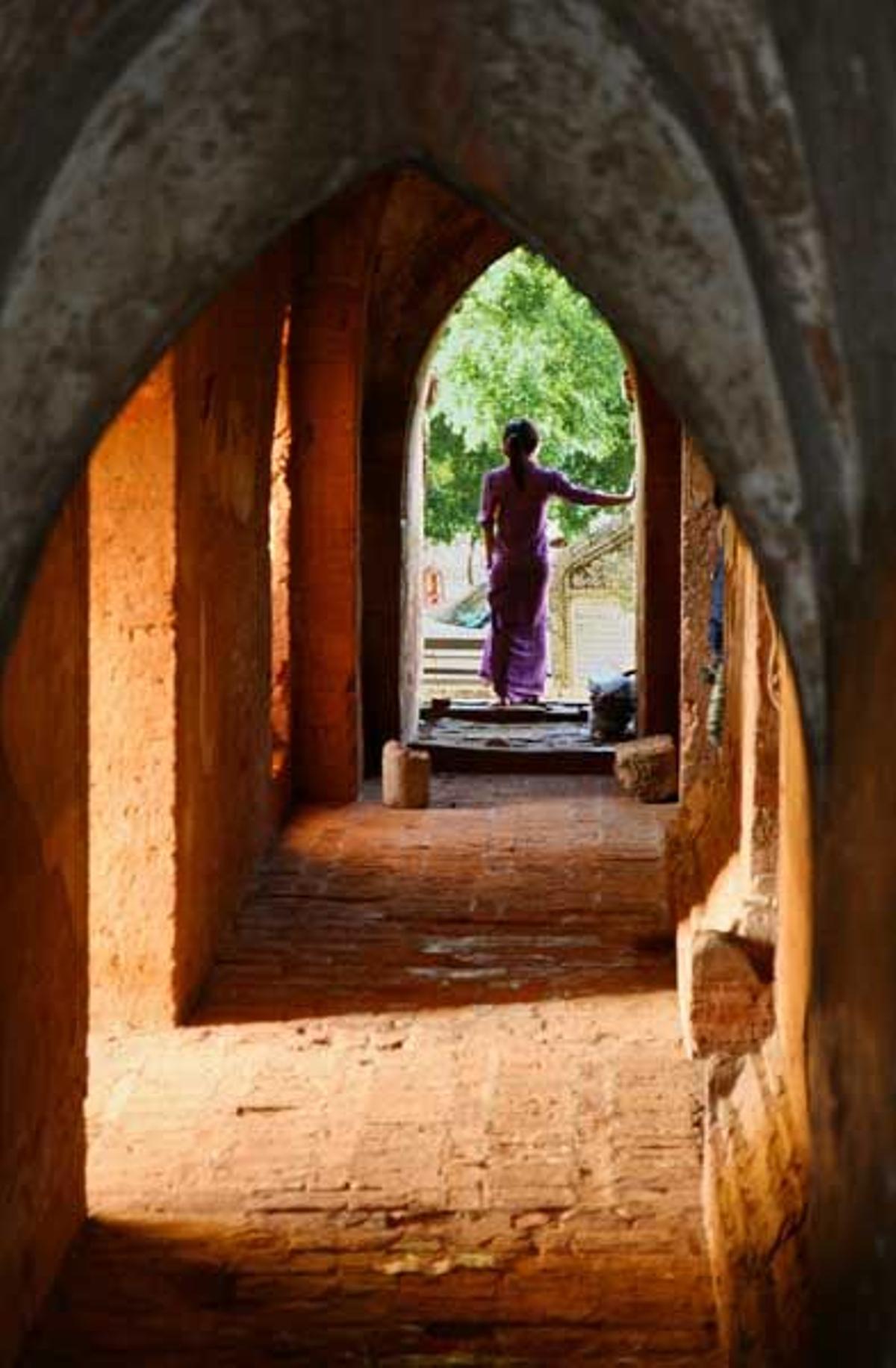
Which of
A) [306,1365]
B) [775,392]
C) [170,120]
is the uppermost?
[170,120]

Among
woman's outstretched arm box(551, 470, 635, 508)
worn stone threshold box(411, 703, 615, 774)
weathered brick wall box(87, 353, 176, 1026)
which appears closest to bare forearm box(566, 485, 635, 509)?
woman's outstretched arm box(551, 470, 635, 508)

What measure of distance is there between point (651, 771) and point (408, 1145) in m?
5.20

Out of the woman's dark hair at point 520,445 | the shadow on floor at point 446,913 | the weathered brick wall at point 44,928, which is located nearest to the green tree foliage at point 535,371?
the woman's dark hair at point 520,445

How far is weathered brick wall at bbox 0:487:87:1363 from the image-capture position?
4.00 meters

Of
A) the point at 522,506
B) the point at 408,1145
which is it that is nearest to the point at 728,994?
the point at 408,1145

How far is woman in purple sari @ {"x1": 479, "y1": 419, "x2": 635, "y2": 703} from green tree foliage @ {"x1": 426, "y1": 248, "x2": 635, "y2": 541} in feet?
25.7

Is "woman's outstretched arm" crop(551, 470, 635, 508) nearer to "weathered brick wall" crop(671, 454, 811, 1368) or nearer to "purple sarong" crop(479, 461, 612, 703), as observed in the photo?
"purple sarong" crop(479, 461, 612, 703)

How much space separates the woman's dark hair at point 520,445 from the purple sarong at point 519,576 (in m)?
0.04

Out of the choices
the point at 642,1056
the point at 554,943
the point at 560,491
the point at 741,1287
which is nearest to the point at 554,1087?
the point at 642,1056

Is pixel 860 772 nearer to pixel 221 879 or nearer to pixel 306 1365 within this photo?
pixel 306 1365

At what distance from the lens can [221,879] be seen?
7.33 m

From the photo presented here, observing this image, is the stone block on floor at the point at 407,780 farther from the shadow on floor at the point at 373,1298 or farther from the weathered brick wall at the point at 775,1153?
the weathered brick wall at the point at 775,1153

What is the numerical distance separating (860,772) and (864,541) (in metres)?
0.31

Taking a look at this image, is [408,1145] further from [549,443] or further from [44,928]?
[549,443]
